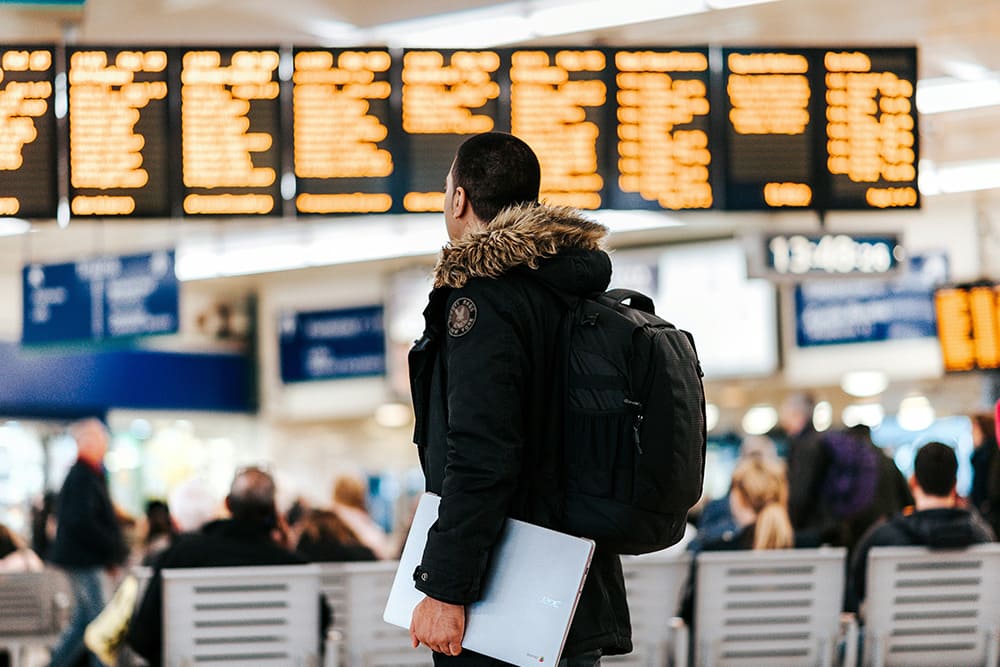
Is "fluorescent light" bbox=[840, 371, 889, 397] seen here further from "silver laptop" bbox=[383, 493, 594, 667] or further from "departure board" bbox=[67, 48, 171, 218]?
"silver laptop" bbox=[383, 493, 594, 667]

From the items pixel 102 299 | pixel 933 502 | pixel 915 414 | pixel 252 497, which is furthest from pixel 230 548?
pixel 915 414

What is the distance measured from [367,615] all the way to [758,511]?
2.02 m

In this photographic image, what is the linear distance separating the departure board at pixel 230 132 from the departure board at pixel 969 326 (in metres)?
6.50

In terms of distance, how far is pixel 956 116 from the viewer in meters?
11.8

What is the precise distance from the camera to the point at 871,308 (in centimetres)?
1399

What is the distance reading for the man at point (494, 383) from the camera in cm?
264

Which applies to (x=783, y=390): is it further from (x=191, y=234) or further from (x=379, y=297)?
(x=191, y=234)

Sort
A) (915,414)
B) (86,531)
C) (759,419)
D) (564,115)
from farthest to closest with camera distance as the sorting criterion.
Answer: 1. (759,419)
2. (915,414)
3. (86,531)
4. (564,115)

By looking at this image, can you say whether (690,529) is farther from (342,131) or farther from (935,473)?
(342,131)

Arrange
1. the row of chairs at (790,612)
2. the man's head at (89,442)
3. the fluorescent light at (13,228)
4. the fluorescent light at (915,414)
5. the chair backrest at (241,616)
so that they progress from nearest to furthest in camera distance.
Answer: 1. the chair backrest at (241,616)
2. the row of chairs at (790,612)
3. the man's head at (89,442)
4. the fluorescent light at (13,228)
5. the fluorescent light at (915,414)

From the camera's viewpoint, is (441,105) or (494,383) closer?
(494,383)

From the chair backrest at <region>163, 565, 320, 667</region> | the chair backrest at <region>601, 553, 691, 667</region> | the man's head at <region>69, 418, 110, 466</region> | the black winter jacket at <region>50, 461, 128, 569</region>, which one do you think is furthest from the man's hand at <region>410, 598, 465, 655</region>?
the man's head at <region>69, 418, 110, 466</region>

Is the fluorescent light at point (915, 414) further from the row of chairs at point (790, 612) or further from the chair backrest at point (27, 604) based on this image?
the chair backrest at point (27, 604)

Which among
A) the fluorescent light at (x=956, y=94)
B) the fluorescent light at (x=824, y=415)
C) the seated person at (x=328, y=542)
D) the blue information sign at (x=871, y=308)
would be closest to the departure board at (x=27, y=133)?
the seated person at (x=328, y=542)
